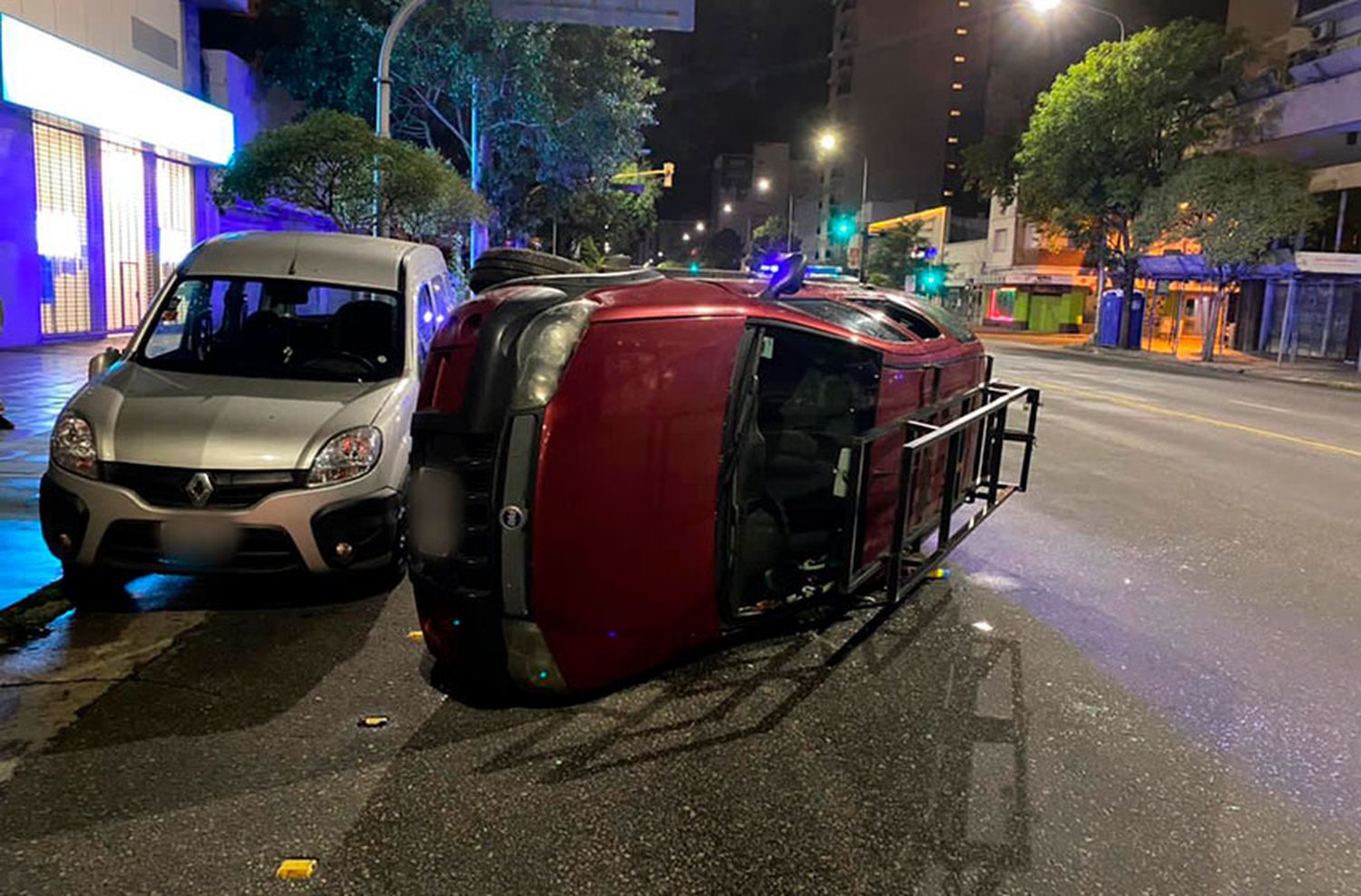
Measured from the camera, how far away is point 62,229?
19.3 meters

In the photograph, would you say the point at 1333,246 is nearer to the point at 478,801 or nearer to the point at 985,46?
the point at 478,801

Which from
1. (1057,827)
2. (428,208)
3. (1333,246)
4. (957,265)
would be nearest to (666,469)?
(1057,827)

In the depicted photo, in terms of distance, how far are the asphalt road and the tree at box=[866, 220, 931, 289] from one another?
56.5 meters

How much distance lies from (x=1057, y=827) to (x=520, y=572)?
2.10 metres

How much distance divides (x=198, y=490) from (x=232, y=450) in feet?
0.81

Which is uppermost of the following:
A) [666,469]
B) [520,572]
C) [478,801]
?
[666,469]

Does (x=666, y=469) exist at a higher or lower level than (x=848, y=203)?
lower

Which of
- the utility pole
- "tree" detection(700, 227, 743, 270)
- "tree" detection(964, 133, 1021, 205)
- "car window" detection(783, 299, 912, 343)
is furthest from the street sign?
"tree" detection(700, 227, 743, 270)

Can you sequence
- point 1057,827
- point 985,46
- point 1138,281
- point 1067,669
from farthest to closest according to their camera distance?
point 985,46, point 1138,281, point 1067,669, point 1057,827

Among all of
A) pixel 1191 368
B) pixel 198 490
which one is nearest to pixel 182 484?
pixel 198 490

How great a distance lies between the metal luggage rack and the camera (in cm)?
480

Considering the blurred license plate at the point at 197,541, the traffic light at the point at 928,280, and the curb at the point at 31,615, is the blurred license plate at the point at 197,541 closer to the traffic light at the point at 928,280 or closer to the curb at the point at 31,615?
the curb at the point at 31,615

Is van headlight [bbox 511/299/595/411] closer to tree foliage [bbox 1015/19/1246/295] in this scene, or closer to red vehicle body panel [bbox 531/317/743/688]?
red vehicle body panel [bbox 531/317/743/688]

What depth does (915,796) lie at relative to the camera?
3.65 m
